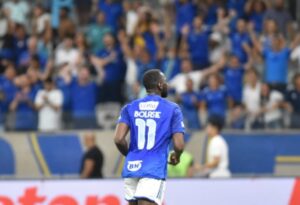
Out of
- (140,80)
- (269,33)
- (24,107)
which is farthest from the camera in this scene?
(269,33)

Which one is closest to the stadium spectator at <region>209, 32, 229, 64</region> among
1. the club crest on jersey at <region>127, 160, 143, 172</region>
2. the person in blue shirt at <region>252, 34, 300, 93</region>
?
the person in blue shirt at <region>252, 34, 300, 93</region>

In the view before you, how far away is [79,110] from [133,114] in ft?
26.3

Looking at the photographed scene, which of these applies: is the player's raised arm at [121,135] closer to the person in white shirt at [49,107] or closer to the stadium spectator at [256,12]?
the person in white shirt at [49,107]

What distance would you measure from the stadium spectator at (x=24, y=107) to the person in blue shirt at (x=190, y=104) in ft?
8.26

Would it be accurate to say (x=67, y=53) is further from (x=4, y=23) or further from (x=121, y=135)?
(x=121, y=135)

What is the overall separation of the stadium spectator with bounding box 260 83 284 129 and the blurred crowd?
0.7 inches

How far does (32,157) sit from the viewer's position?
1909 cm

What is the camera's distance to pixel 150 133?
35.4ft

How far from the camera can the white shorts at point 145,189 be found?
1073 centimetres

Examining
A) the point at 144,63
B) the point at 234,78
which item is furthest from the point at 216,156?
the point at 144,63

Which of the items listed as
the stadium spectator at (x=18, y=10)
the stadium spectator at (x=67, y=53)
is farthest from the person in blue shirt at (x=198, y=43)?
the stadium spectator at (x=18, y=10)

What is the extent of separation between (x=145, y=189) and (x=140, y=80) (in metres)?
8.82

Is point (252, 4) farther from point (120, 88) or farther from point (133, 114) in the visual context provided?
point (133, 114)

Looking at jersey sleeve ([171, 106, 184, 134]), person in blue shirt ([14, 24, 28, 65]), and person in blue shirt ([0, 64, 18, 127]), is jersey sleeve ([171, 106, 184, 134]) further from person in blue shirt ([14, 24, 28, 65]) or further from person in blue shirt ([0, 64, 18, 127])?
person in blue shirt ([14, 24, 28, 65])
